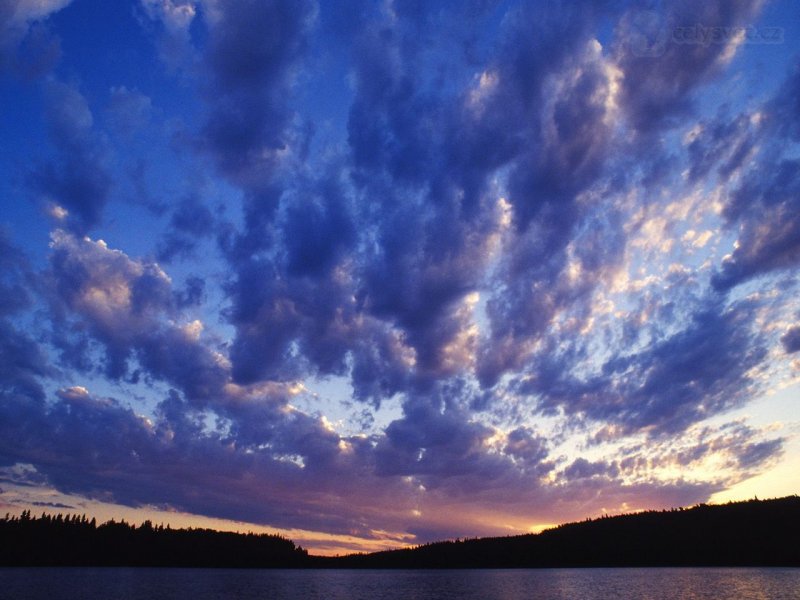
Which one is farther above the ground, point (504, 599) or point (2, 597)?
point (2, 597)

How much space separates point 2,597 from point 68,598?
13533 mm

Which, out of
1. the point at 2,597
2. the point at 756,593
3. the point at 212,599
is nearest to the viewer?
the point at 2,597

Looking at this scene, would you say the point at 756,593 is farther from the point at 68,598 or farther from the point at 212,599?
the point at 68,598

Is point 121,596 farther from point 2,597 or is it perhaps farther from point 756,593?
point 756,593

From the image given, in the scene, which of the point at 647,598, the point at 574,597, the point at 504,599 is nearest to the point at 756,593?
the point at 647,598

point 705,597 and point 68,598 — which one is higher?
point 68,598

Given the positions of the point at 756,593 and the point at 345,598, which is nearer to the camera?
the point at 756,593

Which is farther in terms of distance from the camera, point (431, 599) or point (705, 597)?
point (431, 599)

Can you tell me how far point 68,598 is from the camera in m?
110

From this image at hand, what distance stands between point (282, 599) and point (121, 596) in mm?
39903

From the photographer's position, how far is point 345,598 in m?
132

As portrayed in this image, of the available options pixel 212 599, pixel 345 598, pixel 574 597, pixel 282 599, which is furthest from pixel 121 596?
pixel 574 597

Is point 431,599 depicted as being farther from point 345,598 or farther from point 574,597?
point 574,597

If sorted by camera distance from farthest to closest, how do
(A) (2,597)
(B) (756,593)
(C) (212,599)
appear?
(C) (212,599), (B) (756,593), (A) (2,597)
